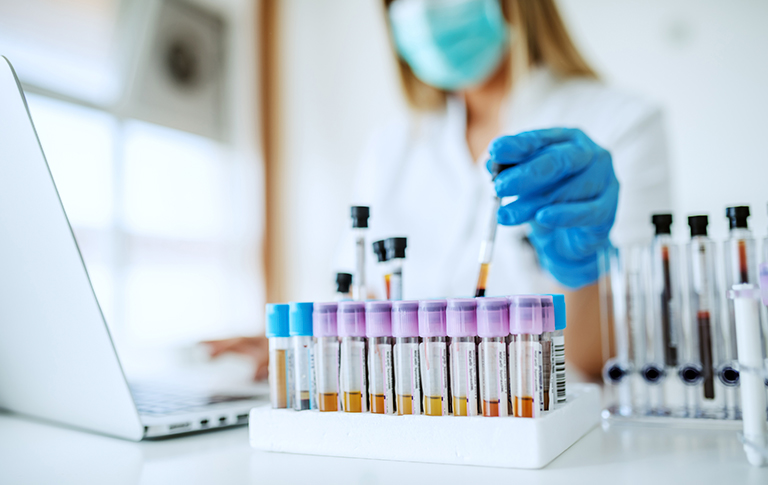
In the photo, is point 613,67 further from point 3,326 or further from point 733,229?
point 3,326

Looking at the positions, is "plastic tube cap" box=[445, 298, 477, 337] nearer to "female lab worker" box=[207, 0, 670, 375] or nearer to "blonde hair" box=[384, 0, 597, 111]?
"female lab worker" box=[207, 0, 670, 375]

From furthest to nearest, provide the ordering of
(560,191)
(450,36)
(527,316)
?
(450,36) < (560,191) < (527,316)

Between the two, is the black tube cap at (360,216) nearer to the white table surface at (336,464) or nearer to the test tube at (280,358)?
the test tube at (280,358)

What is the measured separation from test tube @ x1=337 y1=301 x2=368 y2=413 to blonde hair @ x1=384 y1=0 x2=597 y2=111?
3.65 feet

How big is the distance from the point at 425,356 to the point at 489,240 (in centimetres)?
21

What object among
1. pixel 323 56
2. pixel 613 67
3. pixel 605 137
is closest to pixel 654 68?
pixel 613 67

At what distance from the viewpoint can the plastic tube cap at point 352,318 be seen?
1.89 ft

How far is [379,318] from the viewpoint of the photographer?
564mm

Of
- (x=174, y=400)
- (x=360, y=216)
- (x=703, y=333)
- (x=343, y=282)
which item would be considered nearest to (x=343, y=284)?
(x=343, y=282)

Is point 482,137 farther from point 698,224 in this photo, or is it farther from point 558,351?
point 558,351

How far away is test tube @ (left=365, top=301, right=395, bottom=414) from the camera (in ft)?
1.85

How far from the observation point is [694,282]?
27.2 inches

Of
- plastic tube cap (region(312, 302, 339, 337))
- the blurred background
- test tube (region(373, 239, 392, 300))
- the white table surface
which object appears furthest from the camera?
the blurred background

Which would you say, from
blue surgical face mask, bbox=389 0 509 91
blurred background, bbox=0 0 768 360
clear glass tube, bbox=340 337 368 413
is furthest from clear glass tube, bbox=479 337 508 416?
blurred background, bbox=0 0 768 360
